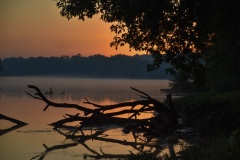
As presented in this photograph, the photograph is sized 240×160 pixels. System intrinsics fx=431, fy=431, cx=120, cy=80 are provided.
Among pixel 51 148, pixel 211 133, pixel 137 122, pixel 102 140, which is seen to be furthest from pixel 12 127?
pixel 211 133

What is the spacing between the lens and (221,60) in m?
50.3

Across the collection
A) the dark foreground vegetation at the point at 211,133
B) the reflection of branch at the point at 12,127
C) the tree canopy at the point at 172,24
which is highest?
the tree canopy at the point at 172,24

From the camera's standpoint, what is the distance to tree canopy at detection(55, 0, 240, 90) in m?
21.0

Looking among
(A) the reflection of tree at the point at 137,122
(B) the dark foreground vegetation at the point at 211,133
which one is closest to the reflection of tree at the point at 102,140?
(A) the reflection of tree at the point at 137,122

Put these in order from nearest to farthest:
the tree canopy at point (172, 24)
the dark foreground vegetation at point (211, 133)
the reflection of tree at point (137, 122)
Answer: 1. the dark foreground vegetation at point (211, 133)
2. the tree canopy at point (172, 24)
3. the reflection of tree at point (137, 122)

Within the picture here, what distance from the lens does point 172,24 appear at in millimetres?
23219

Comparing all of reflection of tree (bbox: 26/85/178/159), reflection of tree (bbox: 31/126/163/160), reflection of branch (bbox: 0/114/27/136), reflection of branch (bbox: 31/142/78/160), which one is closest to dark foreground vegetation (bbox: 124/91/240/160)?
reflection of tree (bbox: 26/85/178/159)

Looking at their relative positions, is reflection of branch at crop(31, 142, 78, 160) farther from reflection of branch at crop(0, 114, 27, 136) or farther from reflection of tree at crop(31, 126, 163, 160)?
reflection of branch at crop(0, 114, 27, 136)

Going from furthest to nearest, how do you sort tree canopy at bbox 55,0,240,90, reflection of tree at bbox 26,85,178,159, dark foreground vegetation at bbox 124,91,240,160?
1. reflection of tree at bbox 26,85,178,159
2. tree canopy at bbox 55,0,240,90
3. dark foreground vegetation at bbox 124,91,240,160

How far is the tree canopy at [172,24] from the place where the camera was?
20953 millimetres

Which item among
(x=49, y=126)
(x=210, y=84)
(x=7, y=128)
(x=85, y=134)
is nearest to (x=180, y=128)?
(x=85, y=134)

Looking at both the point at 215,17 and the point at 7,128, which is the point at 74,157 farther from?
the point at 7,128

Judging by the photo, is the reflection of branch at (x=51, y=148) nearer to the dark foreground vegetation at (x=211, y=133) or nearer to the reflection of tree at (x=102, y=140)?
the reflection of tree at (x=102, y=140)

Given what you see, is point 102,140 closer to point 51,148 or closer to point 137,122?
point 137,122
